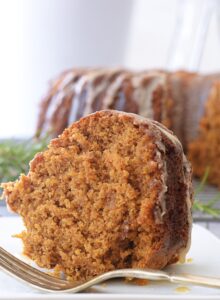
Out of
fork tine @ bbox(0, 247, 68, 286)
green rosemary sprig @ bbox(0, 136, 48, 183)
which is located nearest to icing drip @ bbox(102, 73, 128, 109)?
green rosemary sprig @ bbox(0, 136, 48, 183)

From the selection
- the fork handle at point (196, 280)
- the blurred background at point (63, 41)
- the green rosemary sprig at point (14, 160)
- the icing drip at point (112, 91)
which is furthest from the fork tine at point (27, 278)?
the blurred background at point (63, 41)

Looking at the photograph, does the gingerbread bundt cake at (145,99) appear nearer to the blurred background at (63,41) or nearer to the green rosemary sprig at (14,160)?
the green rosemary sprig at (14,160)

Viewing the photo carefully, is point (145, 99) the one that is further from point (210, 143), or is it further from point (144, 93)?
point (210, 143)

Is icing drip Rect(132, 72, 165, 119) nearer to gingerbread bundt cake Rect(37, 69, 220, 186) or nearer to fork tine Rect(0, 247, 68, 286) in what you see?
gingerbread bundt cake Rect(37, 69, 220, 186)

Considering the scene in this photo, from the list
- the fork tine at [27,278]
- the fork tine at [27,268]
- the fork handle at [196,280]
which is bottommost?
the fork tine at [27,268]

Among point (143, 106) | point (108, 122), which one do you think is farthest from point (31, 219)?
point (143, 106)

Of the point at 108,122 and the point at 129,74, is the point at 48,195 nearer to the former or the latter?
the point at 108,122
